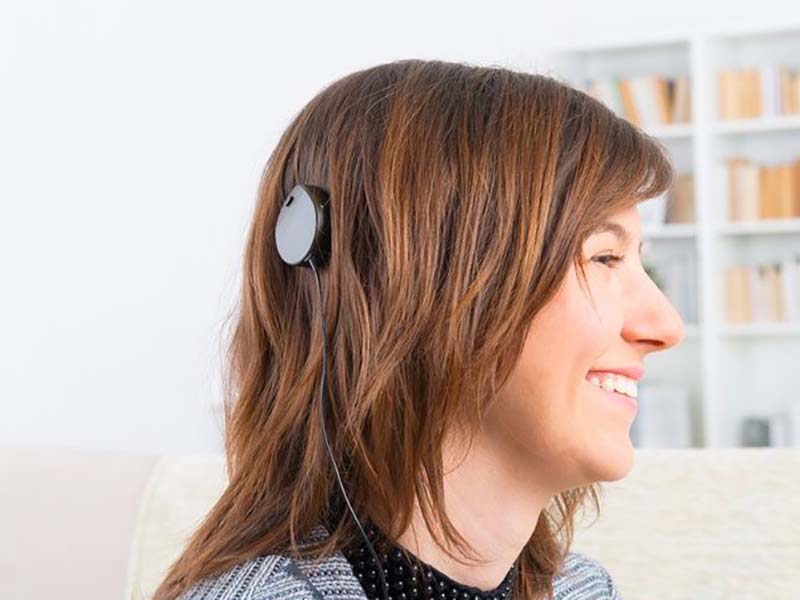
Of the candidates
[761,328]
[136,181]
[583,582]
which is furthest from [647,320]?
[761,328]

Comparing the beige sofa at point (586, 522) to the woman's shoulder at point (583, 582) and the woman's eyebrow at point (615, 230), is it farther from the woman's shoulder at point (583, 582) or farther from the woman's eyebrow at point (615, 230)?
the woman's eyebrow at point (615, 230)

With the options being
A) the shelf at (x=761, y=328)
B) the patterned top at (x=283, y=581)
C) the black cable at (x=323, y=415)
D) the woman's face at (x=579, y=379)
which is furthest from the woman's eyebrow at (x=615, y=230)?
the shelf at (x=761, y=328)

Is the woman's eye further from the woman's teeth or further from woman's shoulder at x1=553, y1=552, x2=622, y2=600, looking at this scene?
woman's shoulder at x1=553, y1=552, x2=622, y2=600

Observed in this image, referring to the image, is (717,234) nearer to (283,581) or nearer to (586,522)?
(586,522)

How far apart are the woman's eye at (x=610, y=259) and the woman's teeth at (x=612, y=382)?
94 millimetres

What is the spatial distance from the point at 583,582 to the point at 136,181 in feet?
9.56

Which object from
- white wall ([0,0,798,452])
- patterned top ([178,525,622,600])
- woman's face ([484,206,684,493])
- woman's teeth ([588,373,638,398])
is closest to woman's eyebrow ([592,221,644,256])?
woman's face ([484,206,684,493])

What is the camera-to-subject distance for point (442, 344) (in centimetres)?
99

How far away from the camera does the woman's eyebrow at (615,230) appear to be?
3.39 ft

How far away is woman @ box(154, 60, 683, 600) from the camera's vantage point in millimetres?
992

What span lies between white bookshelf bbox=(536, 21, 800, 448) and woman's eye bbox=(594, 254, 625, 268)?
11.5ft

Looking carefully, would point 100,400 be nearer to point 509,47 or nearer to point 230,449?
point 509,47

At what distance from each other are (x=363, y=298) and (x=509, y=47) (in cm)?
415

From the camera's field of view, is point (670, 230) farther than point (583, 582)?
Yes
